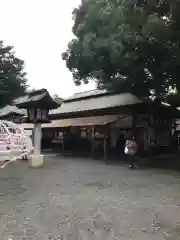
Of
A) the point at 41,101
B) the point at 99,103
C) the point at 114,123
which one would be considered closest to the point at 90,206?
the point at 41,101

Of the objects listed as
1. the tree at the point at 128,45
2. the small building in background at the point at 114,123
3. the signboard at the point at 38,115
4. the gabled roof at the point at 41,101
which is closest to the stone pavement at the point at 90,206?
the signboard at the point at 38,115

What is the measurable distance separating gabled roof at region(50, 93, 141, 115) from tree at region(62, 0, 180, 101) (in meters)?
2.53

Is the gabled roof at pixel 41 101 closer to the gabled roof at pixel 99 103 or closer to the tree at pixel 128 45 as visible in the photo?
the tree at pixel 128 45

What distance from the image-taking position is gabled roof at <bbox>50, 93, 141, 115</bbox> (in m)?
23.8

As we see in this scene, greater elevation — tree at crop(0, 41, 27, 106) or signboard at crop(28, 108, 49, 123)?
tree at crop(0, 41, 27, 106)

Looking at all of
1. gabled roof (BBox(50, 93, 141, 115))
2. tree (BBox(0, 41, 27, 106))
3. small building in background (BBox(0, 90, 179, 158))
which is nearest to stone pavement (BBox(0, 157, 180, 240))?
small building in background (BBox(0, 90, 179, 158))

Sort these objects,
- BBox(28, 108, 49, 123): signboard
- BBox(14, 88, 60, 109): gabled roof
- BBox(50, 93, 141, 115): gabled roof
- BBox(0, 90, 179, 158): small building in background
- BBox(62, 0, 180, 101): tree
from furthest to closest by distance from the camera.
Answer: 1. BBox(50, 93, 141, 115): gabled roof
2. BBox(0, 90, 179, 158): small building in background
3. BBox(28, 108, 49, 123): signboard
4. BBox(14, 88, 60, 109): gabled roof
5. BBox(62, 0, 180, 101): tree

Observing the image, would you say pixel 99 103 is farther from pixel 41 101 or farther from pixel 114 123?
pixel 41 101

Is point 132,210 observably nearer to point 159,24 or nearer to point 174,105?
point 159,24

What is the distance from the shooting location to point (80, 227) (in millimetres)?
7051

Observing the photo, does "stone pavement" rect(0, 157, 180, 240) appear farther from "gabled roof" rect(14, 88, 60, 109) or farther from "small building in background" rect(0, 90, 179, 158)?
"small building in background" rect(0, 90, 179, 158)

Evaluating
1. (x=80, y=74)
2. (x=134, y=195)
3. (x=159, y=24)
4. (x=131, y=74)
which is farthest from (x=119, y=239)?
(x=80, y=74)

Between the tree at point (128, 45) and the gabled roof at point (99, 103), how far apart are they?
253 centimetres

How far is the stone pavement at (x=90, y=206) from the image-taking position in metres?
6.71
